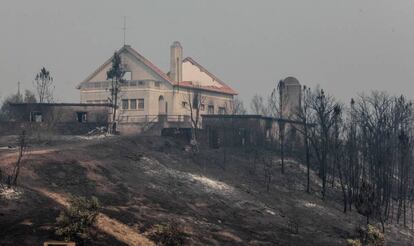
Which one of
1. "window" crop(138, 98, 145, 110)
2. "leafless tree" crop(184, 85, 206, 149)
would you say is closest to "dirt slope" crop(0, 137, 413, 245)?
"window" crop(138, 98, 145, 110)

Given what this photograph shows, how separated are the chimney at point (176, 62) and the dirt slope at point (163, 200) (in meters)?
21.8

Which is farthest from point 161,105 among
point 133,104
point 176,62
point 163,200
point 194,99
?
point 163,200

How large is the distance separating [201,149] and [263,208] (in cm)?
1752

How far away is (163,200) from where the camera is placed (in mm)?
30953

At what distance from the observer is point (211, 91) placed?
73.2 m

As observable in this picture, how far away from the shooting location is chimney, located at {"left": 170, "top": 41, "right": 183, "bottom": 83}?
66938 millimetres

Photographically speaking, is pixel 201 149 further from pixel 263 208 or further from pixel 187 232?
pixel 187 232

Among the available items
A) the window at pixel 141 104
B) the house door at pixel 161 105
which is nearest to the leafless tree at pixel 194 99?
the house door at pixel 161 105

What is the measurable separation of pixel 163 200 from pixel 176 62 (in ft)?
128

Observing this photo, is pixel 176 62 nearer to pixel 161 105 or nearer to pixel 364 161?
pixel 161 105

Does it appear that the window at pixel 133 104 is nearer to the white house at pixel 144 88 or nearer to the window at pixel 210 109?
the white house at pixel 144 88

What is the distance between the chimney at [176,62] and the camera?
6694cm

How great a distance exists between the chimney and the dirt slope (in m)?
21.8

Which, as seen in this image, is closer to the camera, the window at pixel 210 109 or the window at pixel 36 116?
the window at pixel 36 116
